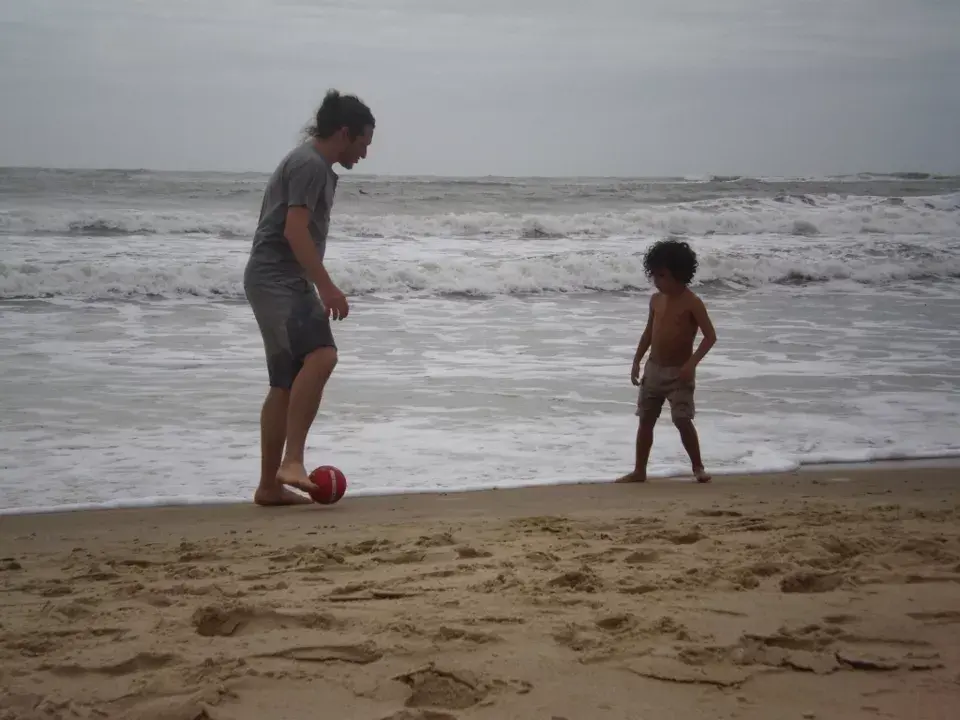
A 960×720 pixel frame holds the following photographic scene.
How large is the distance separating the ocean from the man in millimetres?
302

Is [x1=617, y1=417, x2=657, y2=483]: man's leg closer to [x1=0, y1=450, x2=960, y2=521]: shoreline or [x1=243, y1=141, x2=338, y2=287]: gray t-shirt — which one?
[x1=0, y1=450, x2=960, y2=521]: shoreline

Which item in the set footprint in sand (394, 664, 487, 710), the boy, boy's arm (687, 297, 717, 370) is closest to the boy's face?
the boy

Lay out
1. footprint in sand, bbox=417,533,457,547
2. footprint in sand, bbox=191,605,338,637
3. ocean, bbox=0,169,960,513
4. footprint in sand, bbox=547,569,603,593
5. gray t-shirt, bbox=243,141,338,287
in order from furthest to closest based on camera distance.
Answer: ocean, bbox=0,169,960,513
gray t-shirt, bbox=243,141,338,287
footprint in sand, bbox=417,533,457,547
footprint in sand, bbox=547,569,603,593
footprint in sand, bbox=191,605,338,637

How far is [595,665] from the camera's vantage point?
2.07m

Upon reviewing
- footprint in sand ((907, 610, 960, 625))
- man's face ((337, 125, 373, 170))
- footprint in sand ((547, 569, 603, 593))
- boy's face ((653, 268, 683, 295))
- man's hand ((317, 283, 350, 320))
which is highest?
man's face ((337, 125, 373, 170))

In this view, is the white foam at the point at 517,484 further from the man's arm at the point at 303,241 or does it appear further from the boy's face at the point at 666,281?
the man's arm at the point at 303,241

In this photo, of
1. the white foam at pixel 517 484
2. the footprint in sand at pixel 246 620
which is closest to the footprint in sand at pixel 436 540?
the footprint in sand at pixel 246 620

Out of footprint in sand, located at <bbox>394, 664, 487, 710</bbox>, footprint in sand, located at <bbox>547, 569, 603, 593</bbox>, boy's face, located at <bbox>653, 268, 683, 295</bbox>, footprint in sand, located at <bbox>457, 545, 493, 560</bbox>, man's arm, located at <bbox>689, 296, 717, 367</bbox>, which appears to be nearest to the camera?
footprint in sand, located at <bbox>394, 664, 487, 710</bbox>

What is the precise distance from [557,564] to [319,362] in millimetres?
1437

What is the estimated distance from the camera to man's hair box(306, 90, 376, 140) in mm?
3795

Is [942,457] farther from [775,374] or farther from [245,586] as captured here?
[245,586]

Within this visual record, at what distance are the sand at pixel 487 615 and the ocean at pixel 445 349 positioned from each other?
2.88ft

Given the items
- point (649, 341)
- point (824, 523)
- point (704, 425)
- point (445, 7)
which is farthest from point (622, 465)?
point (445, 7)

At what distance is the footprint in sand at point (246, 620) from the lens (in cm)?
230
